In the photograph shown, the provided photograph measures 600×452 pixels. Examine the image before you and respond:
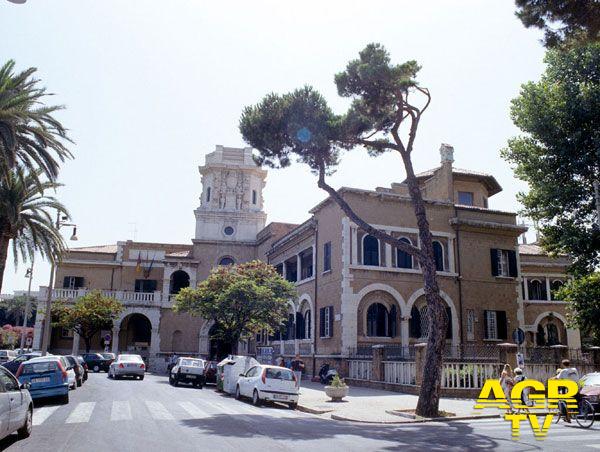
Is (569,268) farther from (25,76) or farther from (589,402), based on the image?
(25,76)

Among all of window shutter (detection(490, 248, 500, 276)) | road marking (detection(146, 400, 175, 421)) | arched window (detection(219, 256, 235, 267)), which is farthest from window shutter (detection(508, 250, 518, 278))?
arched window (detection(219, 256, 235, 267))

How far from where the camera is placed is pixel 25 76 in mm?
21109

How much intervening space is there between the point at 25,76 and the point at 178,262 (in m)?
30.6

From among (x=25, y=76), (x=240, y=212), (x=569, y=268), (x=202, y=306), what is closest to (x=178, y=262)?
(x=240, y=212)

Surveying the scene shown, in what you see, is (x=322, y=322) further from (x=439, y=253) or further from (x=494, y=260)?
(x=494, y=260)

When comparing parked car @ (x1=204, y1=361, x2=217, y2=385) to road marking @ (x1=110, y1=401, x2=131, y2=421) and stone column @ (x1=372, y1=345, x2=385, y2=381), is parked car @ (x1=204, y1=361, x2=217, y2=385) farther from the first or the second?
road marking @ (x1=110, y1=401, x2=131, y2=421)

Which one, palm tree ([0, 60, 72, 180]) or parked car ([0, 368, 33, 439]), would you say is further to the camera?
palm tree ([0, 60, 72, 180])

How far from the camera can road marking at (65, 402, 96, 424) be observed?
518 inches

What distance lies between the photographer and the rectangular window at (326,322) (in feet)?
100

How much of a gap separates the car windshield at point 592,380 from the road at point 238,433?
2.14 metres

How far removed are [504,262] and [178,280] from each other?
29.6m

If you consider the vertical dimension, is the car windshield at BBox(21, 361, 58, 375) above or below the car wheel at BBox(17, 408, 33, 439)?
above

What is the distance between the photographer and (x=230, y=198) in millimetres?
53438

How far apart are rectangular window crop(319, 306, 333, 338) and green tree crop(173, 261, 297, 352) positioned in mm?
2156
